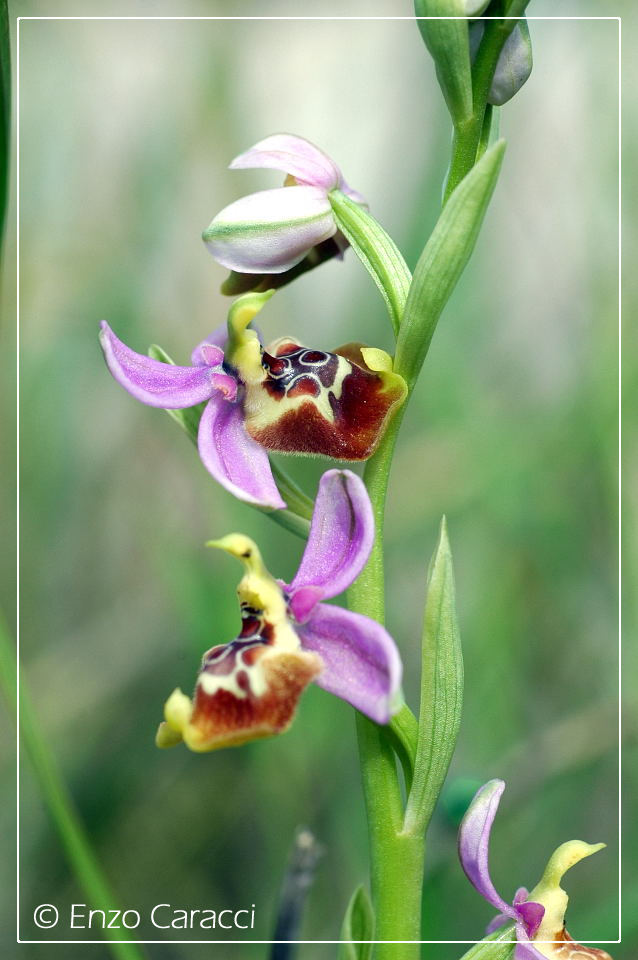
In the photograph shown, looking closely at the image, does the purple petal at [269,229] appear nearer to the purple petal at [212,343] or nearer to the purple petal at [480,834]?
the purple petal at [212,343]

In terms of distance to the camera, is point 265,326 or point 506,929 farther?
point 265,326

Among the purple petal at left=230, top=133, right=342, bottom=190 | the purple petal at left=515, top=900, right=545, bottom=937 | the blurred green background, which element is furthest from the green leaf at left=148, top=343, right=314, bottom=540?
the blurred green background

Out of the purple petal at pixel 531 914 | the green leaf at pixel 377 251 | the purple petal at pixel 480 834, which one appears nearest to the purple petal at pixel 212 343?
the green leaf at pixel 377 251

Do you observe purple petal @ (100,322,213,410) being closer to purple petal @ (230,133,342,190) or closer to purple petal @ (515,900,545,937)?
purple petal @ (230,133,342,190)

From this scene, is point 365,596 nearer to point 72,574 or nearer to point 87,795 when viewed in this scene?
point 87,795

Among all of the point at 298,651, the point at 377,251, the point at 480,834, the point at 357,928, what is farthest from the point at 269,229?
the point at 357,928

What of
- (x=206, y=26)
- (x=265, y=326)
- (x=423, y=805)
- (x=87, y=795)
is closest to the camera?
(x=423, y=805)

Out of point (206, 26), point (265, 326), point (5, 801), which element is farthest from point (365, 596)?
point (206, 26)
